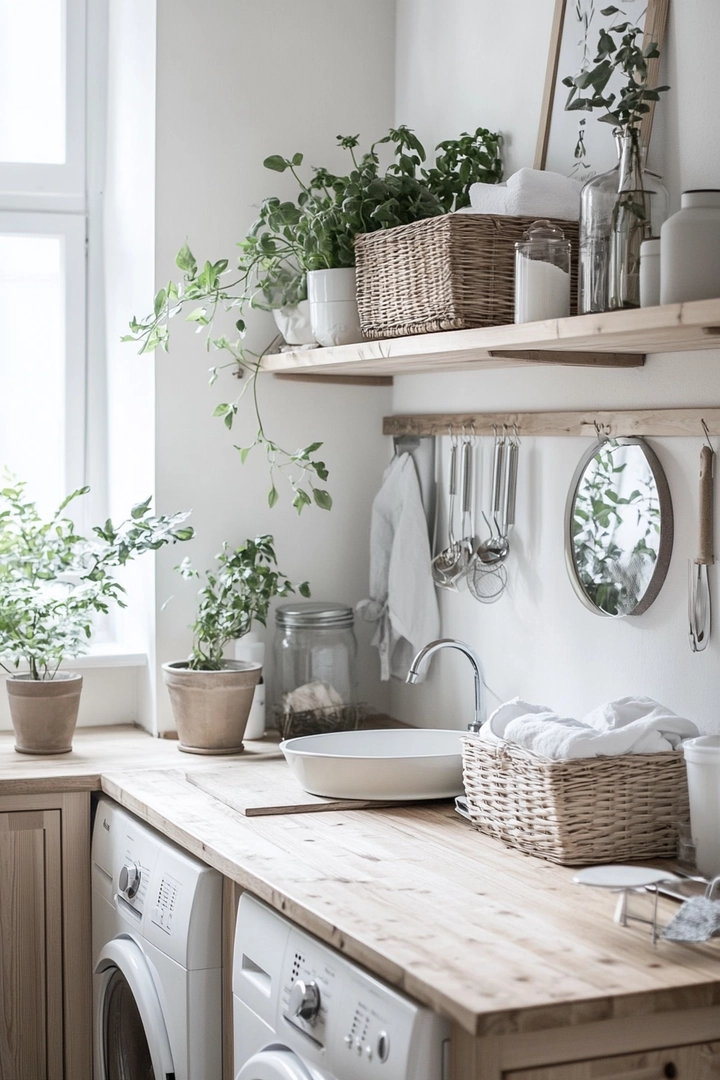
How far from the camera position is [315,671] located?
9.09ft

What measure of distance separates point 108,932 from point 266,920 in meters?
0.68

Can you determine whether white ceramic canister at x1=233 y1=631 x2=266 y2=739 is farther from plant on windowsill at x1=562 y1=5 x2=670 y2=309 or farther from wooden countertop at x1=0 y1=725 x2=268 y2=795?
plant on windowsill at x1=562 y1=5 x2=670 y2=309

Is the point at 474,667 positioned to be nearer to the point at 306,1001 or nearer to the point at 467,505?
the point at 467,505

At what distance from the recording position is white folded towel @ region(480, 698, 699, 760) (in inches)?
73.3

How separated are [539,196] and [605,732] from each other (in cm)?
84

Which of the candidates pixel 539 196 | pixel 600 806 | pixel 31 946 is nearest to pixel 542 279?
pixel 539 196

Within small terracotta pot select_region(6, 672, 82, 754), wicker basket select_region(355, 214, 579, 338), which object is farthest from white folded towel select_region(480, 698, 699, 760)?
small terracotta pot select_region(6, 672, 82, 754)

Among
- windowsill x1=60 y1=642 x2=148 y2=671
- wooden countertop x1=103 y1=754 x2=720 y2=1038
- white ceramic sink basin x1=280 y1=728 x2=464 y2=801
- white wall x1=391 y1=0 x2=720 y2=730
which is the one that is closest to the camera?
wooden countertop x1=103 y1=754 x2=720 y2=1038

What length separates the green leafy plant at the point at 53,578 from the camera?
2.63 meters

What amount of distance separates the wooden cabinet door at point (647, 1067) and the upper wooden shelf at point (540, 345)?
0.83 meters

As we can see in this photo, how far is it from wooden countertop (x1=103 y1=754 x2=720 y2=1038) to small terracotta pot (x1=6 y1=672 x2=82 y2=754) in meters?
0.38

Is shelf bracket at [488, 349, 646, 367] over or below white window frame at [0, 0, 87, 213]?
below

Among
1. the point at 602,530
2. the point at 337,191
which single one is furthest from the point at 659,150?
the point at 337,191

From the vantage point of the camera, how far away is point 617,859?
188cm
